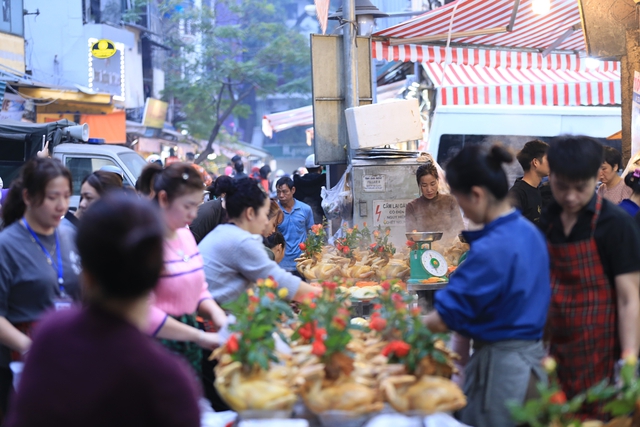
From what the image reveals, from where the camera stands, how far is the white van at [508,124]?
13492 mm

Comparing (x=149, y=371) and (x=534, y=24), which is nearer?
(x=149, y=371)

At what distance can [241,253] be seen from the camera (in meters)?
3.79

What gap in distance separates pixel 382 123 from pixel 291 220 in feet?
5.78

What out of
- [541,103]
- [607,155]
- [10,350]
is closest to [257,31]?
[541,103]

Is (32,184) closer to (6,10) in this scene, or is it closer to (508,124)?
(508,124)

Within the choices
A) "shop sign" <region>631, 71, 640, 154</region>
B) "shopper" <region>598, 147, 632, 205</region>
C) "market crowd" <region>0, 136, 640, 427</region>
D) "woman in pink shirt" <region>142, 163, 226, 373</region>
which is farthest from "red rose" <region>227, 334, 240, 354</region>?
"shop sign" <region>631, 71, 640, 154</region>

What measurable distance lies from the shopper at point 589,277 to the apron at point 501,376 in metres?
0.21

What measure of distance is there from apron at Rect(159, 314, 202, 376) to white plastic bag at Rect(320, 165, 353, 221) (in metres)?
5.02

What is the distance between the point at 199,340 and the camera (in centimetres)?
324

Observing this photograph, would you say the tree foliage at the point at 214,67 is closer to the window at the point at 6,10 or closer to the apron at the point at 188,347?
the window at the point at 6,10

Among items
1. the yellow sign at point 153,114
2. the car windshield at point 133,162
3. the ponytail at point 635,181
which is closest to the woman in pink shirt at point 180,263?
the ponytail at point 635,181

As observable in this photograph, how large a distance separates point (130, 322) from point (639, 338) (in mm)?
2093

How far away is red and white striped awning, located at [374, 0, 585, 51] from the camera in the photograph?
8.74 meters

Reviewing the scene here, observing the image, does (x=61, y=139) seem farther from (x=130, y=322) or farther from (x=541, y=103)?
(x=130, y=322)
